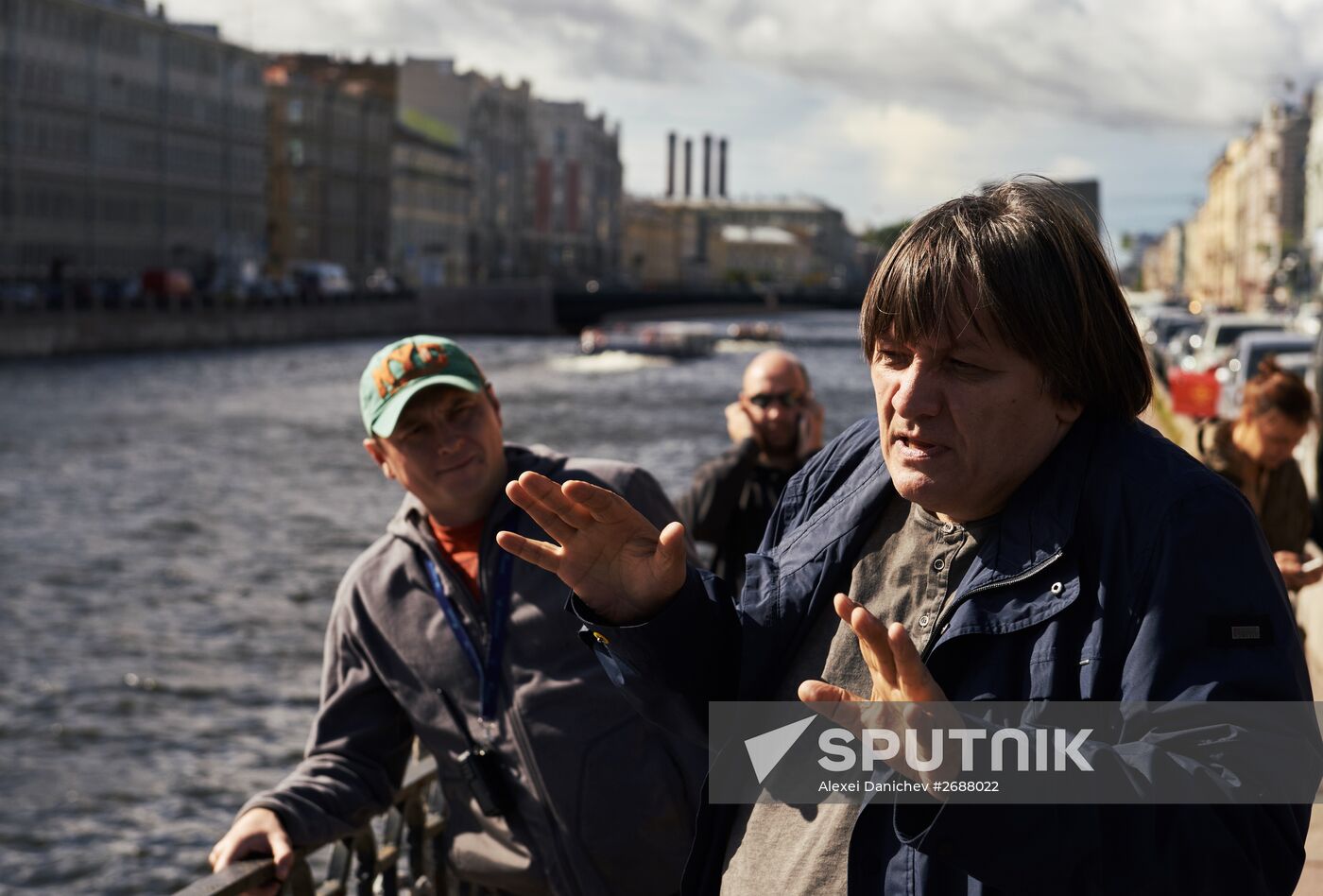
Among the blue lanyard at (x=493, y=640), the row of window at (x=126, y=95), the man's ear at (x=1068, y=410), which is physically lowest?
the blue lanyard at (x=493, y=640)

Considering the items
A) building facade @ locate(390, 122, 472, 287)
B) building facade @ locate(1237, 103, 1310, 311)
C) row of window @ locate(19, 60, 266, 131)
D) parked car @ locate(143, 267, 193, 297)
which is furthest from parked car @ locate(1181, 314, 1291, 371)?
building facade @ locate(390, 122, 472, 287)

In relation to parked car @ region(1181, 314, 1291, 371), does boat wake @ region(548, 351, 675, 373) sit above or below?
below

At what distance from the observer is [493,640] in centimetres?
250

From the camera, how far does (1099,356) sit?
5.09 ft

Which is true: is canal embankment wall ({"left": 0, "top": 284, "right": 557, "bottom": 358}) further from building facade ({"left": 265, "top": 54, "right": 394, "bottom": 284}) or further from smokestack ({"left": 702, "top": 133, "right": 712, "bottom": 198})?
smokestack ({"left": 702, "top": 133, "right": 712, "bottom": 198})

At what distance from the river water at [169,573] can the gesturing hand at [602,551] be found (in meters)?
4.75

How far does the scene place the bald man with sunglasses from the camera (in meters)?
4.16

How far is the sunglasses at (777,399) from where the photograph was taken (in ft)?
14.0

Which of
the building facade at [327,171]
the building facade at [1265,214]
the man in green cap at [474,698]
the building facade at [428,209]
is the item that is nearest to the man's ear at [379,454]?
the man in green cap at [474,698]

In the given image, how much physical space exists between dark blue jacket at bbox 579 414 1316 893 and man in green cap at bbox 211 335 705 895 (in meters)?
0.88

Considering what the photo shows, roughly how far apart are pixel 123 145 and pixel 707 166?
328ft

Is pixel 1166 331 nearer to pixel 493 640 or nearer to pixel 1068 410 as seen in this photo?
pixel 493 640

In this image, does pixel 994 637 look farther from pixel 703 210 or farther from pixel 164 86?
pixel 703 210

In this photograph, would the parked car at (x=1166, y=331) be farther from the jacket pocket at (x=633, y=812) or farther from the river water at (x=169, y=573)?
the jacket pocket at (x=633, y=812)
